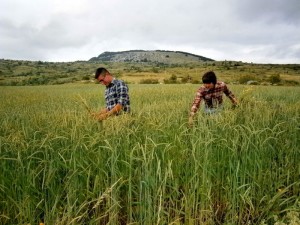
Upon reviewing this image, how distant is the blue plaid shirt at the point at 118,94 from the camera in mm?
6680

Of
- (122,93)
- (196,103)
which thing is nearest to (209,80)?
(196,103)

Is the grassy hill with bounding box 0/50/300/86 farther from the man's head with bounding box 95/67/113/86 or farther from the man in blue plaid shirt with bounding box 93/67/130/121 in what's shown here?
the man's head with bounding box 95/67/113/86

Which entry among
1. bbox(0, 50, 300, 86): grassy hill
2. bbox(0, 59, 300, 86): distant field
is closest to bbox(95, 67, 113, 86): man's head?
bbox(0, 50, 300, 86): grassy hill

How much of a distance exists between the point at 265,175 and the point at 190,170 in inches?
30.6

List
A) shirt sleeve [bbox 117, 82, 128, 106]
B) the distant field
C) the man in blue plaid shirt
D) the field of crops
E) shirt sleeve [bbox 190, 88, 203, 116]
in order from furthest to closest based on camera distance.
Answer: the distant field, shirt sleeve [bbox 117, 82, 128, 106], the man in blue plaid shirt, shirt sleeve [bbox 190, 88, 203, 116], the field of crops

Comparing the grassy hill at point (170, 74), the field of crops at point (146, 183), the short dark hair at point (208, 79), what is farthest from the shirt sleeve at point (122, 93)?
the grassy hill at point (170, 74)

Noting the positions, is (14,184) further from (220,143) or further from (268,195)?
(268,195)

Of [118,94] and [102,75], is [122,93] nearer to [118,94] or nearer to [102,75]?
[118,94]

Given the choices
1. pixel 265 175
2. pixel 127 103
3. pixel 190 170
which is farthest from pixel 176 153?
pixel 127 103

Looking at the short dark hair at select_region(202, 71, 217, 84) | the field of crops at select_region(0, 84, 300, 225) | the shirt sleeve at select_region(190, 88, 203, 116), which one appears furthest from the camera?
the short dark hair at select_region(202, 71, 217, 84)

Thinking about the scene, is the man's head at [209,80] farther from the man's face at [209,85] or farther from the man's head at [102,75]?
the man's head at [102,75]

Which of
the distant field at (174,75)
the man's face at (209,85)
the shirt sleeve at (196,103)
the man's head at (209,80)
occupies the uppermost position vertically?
the man's head at (209,80)

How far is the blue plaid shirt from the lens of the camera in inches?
263

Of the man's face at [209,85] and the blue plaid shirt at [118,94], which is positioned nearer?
the man's face at [209,85]
